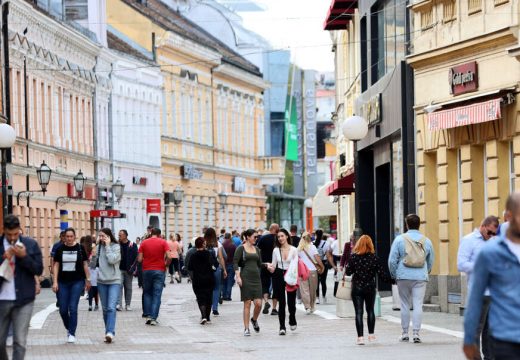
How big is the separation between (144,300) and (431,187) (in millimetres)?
6000

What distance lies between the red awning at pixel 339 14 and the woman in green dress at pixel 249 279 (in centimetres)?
2042

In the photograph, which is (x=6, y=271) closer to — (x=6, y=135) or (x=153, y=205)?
(x=6, y=135)

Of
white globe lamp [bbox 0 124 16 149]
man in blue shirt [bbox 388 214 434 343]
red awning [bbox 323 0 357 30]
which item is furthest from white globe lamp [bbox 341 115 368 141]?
red awning [bbox 323 0 357 30]

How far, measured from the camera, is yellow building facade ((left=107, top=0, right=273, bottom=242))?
7894 cm

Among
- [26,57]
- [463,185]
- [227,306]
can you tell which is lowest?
[227,306]

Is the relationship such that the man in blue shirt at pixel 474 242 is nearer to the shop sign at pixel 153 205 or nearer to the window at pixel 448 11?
the window at pixel 448 11

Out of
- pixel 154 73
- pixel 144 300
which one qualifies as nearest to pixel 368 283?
pixel 144 300

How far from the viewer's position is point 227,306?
35844mm

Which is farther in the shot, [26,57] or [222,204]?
[222,204]

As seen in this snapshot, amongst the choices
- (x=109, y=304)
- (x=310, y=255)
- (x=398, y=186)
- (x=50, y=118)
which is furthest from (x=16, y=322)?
(x=50, y=118)

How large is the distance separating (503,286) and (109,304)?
14333mm

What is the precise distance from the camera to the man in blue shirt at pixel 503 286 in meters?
9.45

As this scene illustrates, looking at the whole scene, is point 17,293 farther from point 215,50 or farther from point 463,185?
point 215,50

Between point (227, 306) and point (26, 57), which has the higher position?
point (26, 57)
